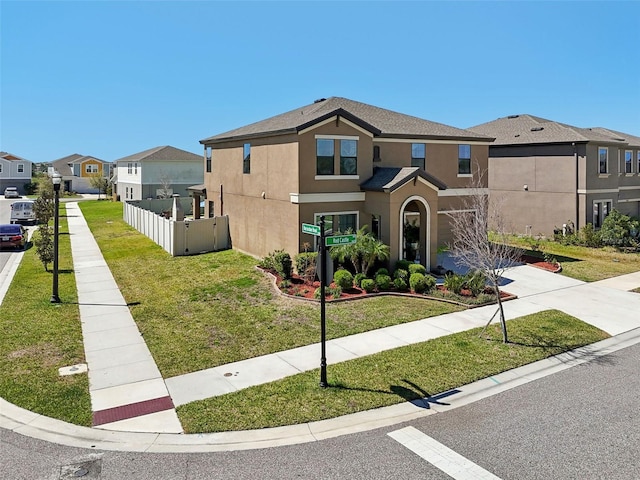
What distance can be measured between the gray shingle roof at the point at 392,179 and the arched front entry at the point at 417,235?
2.85 ft

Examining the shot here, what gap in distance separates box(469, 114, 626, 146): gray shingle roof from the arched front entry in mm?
13028

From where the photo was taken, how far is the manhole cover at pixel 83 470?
7418 mm

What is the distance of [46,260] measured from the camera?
72.2 feet

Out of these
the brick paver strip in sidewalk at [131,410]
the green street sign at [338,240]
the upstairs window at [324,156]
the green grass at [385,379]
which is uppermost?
the upstairs window at [324,156]

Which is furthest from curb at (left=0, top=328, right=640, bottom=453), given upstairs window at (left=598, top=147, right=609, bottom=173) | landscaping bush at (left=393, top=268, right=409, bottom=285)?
upstairs window at (left=598, top=147, right=609, bottom=173)

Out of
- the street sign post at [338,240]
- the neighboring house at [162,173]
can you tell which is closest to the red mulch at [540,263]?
the street sign post at [338,240]

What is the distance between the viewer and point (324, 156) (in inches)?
817

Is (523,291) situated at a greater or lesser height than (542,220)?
lesser

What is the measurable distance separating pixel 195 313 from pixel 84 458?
26.6 ft

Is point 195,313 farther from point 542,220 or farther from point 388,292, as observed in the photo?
point 542,220

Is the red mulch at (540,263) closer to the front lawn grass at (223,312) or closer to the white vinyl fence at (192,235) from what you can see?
the front lawn grass at (223,312)

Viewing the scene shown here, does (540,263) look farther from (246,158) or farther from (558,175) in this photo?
(246,158)

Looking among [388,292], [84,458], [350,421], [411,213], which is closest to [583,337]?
[388,292]

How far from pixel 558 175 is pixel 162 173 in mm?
39943
